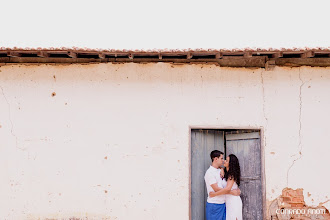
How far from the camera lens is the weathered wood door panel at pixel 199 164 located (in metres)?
7.73

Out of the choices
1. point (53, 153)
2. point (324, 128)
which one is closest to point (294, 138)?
point (324, 128)

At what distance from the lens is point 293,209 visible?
7453 millimetres

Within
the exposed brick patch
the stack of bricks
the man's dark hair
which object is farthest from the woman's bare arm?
the stack of bricks

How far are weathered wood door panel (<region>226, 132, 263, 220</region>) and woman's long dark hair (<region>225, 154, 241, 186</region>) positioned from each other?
12.8 inches

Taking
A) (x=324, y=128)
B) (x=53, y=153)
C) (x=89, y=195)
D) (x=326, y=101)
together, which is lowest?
(x=89, y=195)

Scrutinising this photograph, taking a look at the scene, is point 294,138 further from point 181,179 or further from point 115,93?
point 115,93

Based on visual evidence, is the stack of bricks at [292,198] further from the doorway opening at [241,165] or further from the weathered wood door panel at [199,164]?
the weathered wood door panel at [199,164]

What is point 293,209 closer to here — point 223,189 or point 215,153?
point 223,189

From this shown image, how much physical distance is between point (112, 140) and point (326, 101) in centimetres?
372

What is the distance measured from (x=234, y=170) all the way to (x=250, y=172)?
44 centimetres

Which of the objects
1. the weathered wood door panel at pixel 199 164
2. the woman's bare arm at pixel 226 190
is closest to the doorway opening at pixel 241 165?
the weathered wood door panel at pixel 199 164

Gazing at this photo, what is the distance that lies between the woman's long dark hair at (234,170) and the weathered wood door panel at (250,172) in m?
0.32

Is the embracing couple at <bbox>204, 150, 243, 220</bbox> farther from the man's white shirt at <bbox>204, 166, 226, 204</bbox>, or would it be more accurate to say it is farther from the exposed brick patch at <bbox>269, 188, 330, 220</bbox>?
the exposed brick patch at <bbox>269, 188, 330, 220</bbox>

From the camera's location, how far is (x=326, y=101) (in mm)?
7680
